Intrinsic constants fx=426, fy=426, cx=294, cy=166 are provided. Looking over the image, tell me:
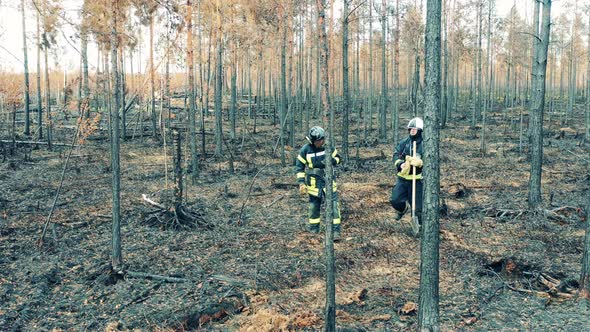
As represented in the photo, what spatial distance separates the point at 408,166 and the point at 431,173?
3444 millimetres

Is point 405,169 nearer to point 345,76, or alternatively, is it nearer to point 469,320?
point 469,320

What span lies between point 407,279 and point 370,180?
21.9 feet

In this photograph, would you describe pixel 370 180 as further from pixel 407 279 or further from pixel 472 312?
pixel 472 312

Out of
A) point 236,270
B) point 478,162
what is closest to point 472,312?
point 236,270

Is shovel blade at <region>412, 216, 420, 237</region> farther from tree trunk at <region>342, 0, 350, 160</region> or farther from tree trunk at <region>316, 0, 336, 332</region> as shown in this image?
tree trunk at <region>342, 0, 350, 160</region>

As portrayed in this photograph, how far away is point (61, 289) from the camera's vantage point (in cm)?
547

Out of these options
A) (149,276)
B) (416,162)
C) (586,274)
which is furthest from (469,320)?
(149,276)

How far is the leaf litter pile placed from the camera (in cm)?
467

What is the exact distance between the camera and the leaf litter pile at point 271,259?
4.67 metres

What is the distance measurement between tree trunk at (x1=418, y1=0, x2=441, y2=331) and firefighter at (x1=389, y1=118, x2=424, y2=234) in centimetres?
A: 327

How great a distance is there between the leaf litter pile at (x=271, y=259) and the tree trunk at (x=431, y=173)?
0.68 metres

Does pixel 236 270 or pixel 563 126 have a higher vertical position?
pixel 563 126

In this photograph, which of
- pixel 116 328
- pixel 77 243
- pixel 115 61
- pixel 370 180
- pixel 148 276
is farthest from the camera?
pixel 370 180

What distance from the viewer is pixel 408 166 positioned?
698 cm
